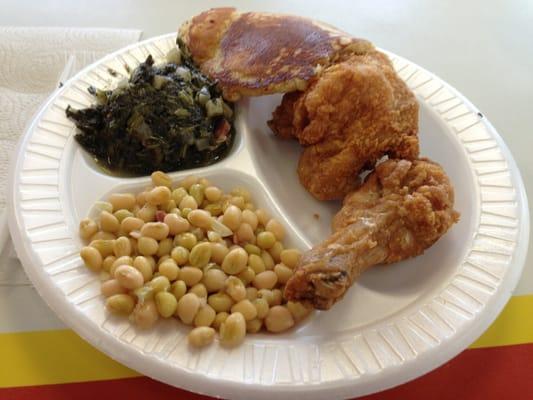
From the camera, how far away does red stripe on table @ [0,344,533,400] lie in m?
1.63

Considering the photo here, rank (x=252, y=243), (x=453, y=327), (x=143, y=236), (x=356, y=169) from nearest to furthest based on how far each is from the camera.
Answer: (x=453, y=327) < (x=143, y=236) < (x=252, y=243) < (x=356, y=169)

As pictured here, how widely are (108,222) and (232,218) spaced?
0.44 meters

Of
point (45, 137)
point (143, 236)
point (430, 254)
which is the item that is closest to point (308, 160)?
point (430, 254)

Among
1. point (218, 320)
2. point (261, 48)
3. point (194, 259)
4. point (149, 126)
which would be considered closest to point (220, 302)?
point (218, 320)

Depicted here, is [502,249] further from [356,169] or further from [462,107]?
[462,107]

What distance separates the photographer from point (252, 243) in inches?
76.5

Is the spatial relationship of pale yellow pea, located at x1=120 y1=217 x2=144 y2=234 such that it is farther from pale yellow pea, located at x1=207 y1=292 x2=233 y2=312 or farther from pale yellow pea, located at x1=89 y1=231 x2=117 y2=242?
pale yellow pea, located at x1=207 y1=292 x2=233 y2=312

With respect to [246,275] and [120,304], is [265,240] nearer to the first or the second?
[246,275]

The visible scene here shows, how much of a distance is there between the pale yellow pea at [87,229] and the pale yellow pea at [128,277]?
0.25 m

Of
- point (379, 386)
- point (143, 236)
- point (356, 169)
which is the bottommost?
point (379, 386)

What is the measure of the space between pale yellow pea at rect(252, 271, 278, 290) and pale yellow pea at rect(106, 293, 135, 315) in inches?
17.1

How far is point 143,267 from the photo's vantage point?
1.71 meters

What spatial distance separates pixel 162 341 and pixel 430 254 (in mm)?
1044

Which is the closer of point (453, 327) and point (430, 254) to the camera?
point (453, 327)
